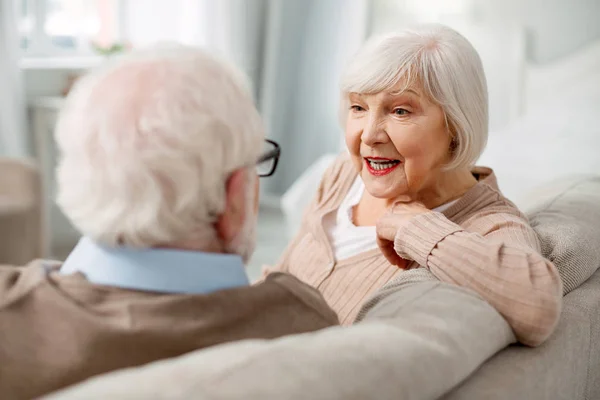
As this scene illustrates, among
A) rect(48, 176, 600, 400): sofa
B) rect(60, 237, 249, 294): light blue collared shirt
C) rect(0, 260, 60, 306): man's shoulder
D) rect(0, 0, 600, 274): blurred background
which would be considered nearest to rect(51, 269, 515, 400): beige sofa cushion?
rect(48, 176, 600, 400): sofa

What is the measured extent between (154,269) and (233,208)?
14cm

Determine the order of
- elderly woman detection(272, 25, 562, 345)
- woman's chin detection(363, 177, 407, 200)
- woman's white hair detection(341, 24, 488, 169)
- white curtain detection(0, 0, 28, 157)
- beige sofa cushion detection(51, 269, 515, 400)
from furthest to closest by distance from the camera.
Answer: white curtain detection(0, 0, 28, 157)
woman's chin detection(363, 177, 407, 200)
woman's white hair detection(341, 24, 488, 169)
elderly woman detection(272, 25, 562, 345)
beige sofa cushion detection(51, 269, 515, 400)

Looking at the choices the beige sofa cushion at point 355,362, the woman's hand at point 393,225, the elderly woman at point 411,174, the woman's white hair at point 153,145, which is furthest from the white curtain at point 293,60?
the woman's white hair at point 153,145

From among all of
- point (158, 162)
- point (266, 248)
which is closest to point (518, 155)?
point (266, 248)

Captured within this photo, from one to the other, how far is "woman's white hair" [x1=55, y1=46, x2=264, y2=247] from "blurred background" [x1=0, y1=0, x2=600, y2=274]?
6.51 ft

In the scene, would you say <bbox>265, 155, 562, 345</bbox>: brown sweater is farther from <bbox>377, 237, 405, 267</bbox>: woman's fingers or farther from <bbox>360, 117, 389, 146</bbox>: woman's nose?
<bbox>360, 117, 389, 146</bbox>: woman's nose

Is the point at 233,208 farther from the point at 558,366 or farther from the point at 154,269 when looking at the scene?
the point at 558,366

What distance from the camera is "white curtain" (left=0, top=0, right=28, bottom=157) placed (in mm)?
4137

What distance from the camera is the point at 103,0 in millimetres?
4977

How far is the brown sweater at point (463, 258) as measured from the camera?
143 centimetres

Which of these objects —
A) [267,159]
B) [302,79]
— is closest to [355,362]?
[267,159]

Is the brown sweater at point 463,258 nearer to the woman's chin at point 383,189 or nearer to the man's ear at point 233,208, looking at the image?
the woman's chin at point 383,189

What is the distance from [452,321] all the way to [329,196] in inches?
37.0

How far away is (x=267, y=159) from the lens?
132cm
